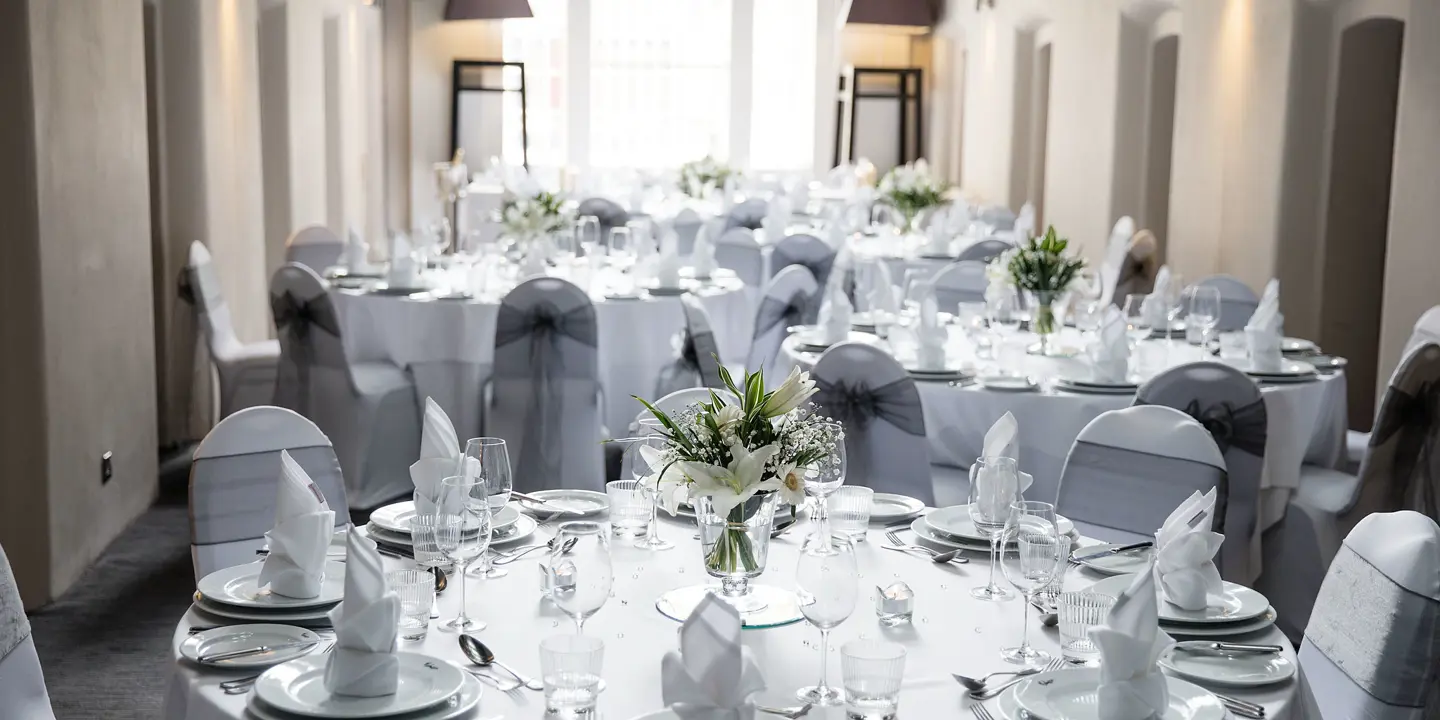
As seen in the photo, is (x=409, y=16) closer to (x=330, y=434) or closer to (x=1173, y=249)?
(x=1173, y=249)

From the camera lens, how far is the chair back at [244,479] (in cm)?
323

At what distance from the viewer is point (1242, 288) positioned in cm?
649

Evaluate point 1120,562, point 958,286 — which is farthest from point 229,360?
point 1120,562

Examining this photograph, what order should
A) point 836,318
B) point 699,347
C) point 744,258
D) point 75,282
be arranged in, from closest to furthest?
point 75,282
point 836,318
point 699,347
point 744,258

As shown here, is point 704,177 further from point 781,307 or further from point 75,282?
point 75,282

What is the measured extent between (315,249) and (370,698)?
6454 millimetres

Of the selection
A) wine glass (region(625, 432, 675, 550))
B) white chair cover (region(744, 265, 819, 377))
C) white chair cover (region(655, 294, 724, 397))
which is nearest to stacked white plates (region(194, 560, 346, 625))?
wine glass (region(625, 432, 675, 550))

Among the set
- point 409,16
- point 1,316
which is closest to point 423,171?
point 409,16

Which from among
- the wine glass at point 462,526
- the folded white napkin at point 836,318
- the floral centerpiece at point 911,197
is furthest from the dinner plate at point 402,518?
the floral centerpiece at point 911,197

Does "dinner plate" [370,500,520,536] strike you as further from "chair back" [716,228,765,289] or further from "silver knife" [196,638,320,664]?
"chair back" [716,228,765,289]

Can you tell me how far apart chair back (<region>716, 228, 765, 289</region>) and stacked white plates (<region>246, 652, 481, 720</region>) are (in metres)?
6.91

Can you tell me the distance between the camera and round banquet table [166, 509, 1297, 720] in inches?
85.0

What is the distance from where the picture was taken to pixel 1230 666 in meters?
2.31

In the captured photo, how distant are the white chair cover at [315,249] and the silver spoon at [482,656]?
20.0 feet
